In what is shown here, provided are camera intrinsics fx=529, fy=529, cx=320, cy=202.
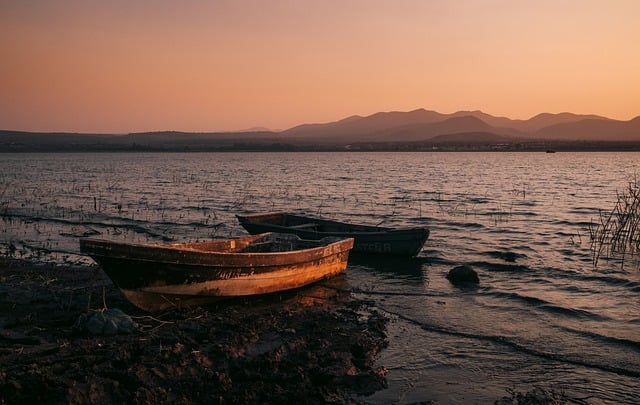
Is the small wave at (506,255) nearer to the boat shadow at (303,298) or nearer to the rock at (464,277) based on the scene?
the rock at (464,277)

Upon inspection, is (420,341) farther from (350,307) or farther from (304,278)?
(304,278)

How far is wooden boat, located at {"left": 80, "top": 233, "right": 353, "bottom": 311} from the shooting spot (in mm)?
9781

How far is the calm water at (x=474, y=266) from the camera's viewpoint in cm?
870

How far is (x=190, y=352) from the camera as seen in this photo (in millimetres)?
8266

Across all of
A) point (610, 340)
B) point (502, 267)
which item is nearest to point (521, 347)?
point (610, 340)

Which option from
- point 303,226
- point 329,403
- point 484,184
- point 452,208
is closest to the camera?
point 329,403

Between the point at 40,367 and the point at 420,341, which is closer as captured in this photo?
the point at 40,367

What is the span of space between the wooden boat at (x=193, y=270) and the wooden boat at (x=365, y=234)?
3.92m

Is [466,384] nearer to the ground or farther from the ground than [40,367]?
nearer to the ground

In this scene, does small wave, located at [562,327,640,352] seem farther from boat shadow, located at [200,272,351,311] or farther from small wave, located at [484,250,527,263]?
small wave, located at [484,250,527,263]

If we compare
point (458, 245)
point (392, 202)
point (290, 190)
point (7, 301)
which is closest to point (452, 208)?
point (392, 202)

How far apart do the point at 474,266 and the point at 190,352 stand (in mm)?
11471

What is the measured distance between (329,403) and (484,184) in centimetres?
4529

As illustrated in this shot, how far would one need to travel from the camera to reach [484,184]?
1948 inches
